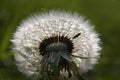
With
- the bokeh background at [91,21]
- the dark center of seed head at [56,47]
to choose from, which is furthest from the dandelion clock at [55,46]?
the bokeh background at [91,21]

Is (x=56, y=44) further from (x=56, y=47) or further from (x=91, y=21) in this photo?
(x=91, y=21)

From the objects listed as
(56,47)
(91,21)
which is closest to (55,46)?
(56,47)

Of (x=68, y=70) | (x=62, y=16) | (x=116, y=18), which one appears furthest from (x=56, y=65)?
(x=116, y=18)

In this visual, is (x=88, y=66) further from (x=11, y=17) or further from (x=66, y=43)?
(x=11, y=17)

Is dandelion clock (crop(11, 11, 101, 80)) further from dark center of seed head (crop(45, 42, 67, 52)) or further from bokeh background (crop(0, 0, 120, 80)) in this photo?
bokeh background (crop(0, 0, 120, 80))

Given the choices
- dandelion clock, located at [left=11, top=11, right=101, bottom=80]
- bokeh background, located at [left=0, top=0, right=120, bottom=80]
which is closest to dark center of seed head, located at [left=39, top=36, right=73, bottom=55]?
dandelion clock, located at [left=11, top=11, right=101, bottom=80]

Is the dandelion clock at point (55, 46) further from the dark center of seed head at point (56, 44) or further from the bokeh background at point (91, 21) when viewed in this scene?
the bokeh background at point (91, 21)
